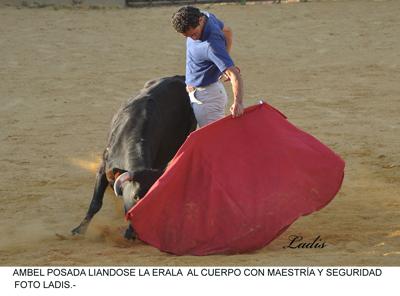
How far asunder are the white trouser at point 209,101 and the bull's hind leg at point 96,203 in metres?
0.81

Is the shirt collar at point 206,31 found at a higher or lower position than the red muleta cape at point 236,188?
higher

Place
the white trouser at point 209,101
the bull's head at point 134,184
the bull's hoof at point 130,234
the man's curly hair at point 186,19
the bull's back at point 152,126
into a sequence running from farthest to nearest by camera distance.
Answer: the white trouser at point 209,101 → the bull's back at point 152,126 → the bull's hoof at point 130,234 → the man's curly hair at point 186,19 → the bull's head at point 134,184

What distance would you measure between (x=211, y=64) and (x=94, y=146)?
2941 mm

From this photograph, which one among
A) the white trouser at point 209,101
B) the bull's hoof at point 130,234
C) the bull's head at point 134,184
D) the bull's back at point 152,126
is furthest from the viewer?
the white trouser at point 209,101

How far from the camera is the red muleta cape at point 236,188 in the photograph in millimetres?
5328

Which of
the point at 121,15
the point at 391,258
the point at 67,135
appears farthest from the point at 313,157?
the point at 121,15

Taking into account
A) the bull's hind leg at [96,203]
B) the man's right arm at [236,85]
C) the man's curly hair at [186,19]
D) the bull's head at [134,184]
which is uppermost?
the man's curly hair at [186,19]

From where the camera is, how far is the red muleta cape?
533 centimetres

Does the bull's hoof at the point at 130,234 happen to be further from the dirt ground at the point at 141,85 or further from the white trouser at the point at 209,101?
the white trouser at the point at 209,101

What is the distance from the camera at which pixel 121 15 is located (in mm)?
17062

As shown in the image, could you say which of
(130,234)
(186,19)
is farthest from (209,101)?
(130,234)

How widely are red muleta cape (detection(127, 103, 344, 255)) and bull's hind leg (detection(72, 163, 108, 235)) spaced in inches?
36.0

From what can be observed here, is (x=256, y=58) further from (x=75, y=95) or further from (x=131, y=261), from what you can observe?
(x=131, y=261)

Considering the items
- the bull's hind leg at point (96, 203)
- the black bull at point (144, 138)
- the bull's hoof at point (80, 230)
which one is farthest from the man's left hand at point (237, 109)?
the bull's hoof at point (80, 230)
